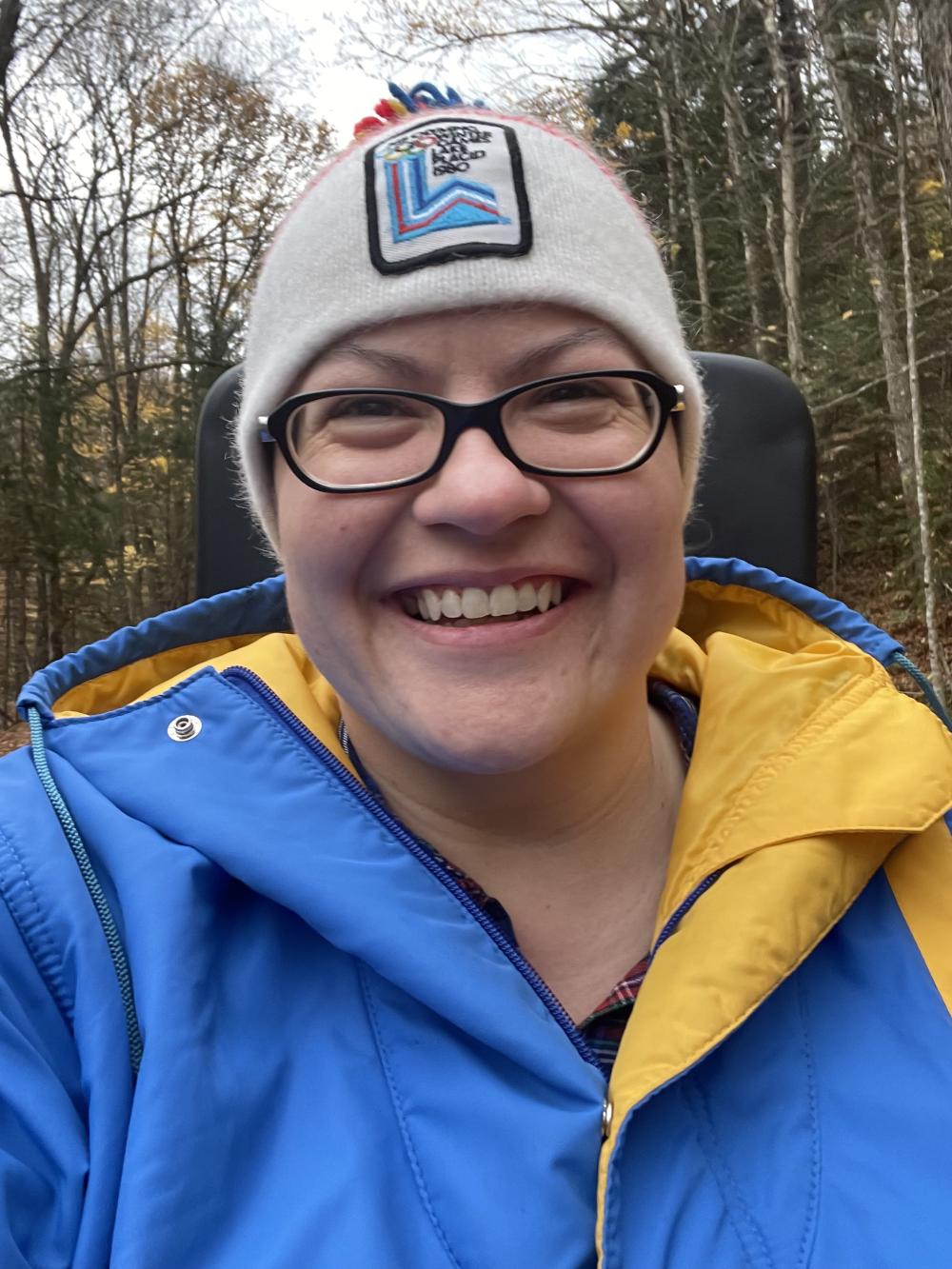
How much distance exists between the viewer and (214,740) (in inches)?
41.7

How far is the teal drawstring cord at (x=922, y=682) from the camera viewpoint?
4.33ft

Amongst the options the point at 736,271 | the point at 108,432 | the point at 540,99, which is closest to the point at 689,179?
the point at 736,271

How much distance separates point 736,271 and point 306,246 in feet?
31.5

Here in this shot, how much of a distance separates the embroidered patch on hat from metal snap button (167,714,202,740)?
0.59 metres

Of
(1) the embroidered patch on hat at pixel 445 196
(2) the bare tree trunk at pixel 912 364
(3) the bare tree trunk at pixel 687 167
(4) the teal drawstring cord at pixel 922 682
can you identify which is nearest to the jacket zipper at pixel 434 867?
(1) the embroidered patch on hat at pixel 445 196

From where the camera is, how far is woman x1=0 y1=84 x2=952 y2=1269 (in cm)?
82

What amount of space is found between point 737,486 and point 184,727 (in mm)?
1344

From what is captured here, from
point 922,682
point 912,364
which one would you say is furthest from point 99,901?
point 912,364

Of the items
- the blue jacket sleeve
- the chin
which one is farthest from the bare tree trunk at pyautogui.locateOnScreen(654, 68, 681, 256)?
the blue jacket sleeve

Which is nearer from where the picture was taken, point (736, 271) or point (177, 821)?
point (177, 821)

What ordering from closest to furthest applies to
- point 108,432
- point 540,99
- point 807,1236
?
point 807,1236 → point 540,99 → point 108,432

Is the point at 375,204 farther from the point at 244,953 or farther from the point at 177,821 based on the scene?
the point at 244,953

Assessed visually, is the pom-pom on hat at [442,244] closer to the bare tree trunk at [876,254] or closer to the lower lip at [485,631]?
the lower lip at [485,631]

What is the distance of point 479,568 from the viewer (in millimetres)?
1039
